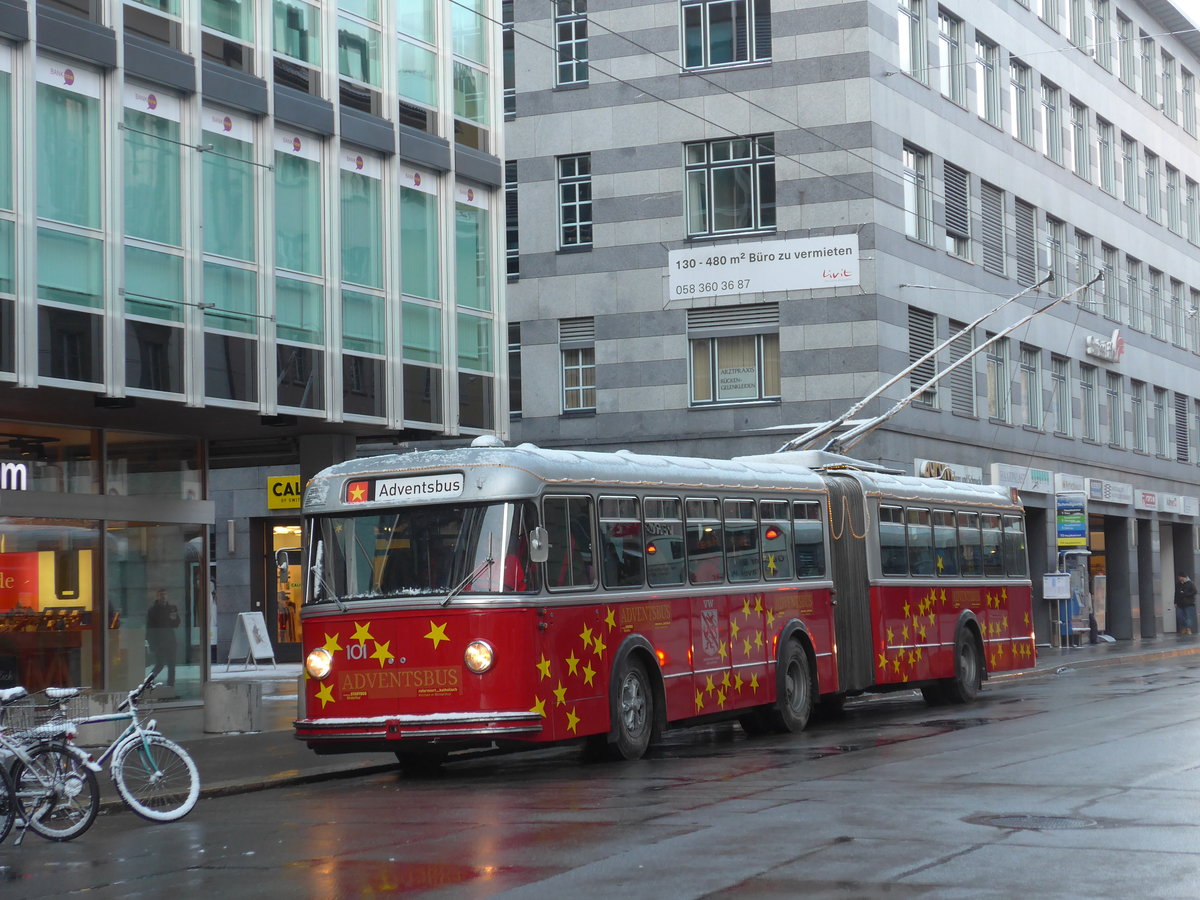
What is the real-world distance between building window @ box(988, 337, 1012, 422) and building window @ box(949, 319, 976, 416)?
50.9 inches

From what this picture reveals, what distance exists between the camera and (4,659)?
2286 cm

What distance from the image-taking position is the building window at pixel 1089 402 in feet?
153

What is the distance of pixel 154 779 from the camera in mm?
13023

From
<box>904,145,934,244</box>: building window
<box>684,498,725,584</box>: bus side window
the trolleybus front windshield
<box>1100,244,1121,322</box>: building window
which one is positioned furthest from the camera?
<box>1100,244,1121,322</box>: building window

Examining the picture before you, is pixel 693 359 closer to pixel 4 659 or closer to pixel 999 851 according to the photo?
pixel 4 659

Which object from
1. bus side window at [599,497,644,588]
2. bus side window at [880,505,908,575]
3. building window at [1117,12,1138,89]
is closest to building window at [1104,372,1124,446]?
building window at [1117,12,1138,89]

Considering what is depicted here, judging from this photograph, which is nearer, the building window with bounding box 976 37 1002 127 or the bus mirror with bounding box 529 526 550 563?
the bus mirror with bounding box 529 526 550 563

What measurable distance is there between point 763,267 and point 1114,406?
17765 millimetres

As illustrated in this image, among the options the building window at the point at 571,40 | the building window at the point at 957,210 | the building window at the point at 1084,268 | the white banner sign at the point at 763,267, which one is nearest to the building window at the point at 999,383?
the building window at the point at 957,210

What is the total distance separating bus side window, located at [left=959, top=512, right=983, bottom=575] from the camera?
976 inches

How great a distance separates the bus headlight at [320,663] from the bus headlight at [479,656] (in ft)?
4.71

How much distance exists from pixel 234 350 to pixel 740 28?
18.0 m

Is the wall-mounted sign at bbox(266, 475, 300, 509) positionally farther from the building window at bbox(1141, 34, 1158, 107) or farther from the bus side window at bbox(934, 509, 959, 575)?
the building window at bbox(1141, 34, 1158, 107)

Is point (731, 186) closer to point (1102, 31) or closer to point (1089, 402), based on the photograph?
point (1089, 402)
